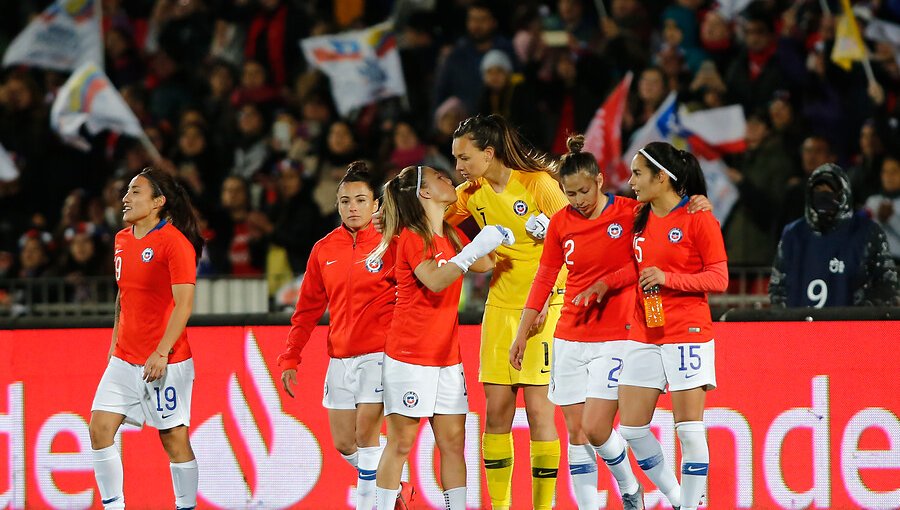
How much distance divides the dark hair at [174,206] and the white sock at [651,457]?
273 centimetres

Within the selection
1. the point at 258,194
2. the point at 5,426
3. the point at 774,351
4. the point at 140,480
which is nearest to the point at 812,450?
the point at 774,351

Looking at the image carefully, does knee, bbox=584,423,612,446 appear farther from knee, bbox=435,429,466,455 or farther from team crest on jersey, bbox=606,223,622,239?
team crest on jersey, bbox=606,223,622,239

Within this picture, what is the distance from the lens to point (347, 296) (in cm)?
818

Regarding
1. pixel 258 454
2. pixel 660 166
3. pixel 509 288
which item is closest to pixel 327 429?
pixel 258 454

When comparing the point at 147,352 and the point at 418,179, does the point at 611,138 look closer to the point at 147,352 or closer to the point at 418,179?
the point at 418,179

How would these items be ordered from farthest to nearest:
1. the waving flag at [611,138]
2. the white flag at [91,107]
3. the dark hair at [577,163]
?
the white flag at [91,107] → the waving flag at [611,138] → the dark hair at [577,163]

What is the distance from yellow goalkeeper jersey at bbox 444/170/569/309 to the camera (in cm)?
823

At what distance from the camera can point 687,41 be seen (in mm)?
13156

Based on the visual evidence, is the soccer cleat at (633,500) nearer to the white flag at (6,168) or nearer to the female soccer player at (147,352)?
the female soccer player at (147,352)

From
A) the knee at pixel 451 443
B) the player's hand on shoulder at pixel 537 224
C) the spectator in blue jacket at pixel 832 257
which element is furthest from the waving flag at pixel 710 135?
the knee at pixel 451 443

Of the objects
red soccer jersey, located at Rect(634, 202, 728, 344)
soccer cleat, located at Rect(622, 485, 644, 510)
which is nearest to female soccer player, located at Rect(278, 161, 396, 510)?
soccer cleat, located at Rect(622, 485, 644, 510)

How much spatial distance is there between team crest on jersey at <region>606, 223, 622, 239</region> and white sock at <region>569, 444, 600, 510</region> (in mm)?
1178

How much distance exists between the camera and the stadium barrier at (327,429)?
877 centimetres

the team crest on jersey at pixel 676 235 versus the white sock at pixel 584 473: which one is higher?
the team crest on jersey at pixel 676 235
